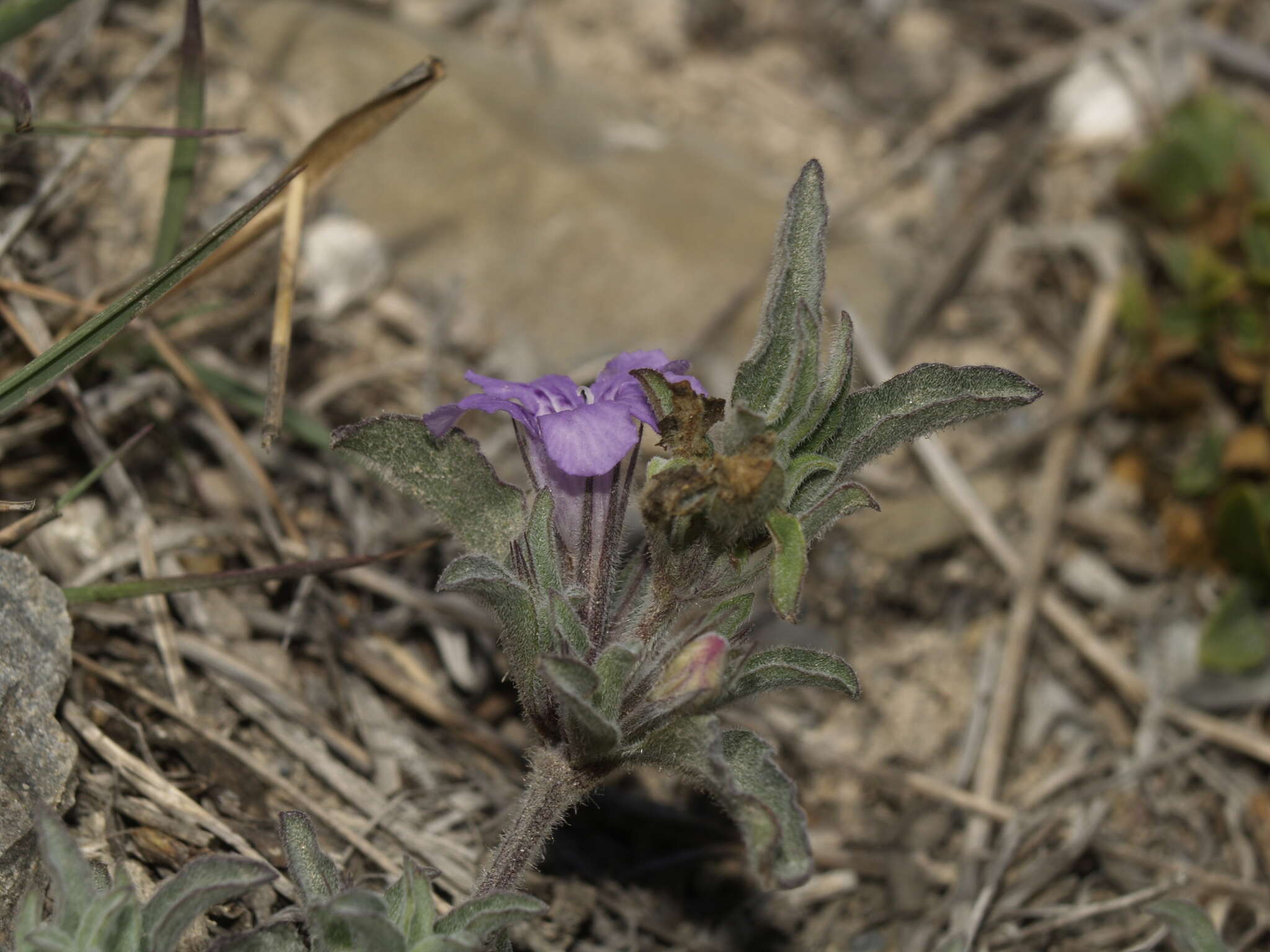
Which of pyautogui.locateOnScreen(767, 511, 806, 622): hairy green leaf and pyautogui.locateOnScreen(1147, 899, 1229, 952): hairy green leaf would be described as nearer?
pyautogui.locateOnScreen(767, 511, 806, 622): hairy green leaf

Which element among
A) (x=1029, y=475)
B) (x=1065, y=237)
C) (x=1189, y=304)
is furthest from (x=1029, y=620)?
(x=1065, y=237)

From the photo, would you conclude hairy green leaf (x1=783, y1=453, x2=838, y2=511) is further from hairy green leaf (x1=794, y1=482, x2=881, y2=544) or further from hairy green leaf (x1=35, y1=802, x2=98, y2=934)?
hairy green leaf (x1=35, y1=802, x2=98, y2=934)

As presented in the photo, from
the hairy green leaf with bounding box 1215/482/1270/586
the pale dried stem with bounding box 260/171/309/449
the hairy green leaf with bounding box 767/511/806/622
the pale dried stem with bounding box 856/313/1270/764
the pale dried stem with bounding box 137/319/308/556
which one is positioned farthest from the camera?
the hairy green leaf with bounding box 1215/482/1270/586

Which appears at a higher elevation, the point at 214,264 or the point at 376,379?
the point at 214,264

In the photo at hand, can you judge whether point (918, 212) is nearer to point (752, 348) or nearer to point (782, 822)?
point (752, 348)

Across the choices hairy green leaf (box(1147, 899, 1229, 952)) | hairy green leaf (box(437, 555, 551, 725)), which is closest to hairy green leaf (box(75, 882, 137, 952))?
hairy green leaf (box(437, 555, 551, 725))

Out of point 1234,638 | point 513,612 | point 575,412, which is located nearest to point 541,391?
point 575,412

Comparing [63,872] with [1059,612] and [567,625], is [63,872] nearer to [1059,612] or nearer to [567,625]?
[567,625]
